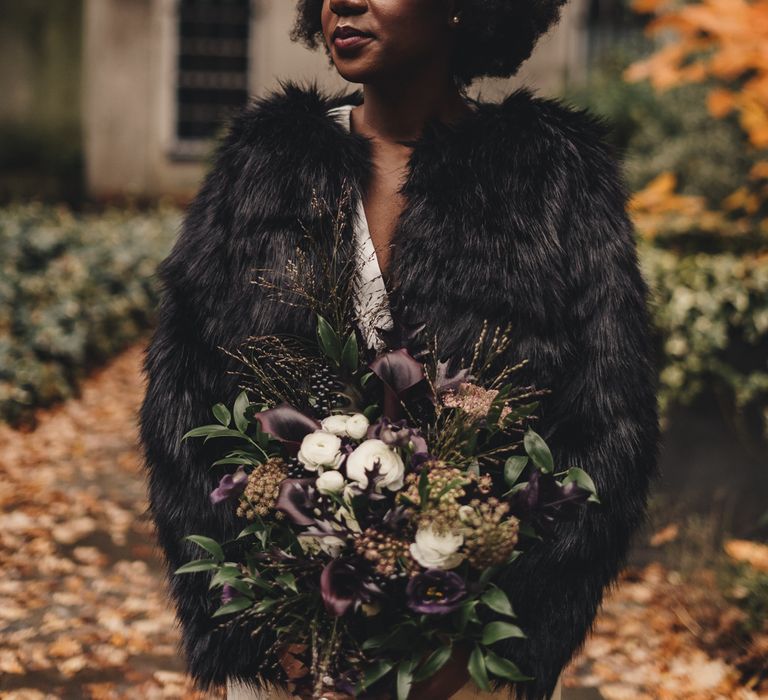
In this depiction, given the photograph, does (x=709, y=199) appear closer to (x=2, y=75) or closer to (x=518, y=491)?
(x=518, y=491)

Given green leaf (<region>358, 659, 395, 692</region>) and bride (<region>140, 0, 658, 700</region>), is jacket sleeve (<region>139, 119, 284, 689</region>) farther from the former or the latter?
green leaf (<region>358, 659, 395, 692</region>)

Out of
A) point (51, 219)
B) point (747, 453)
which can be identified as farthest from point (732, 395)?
point (51, 219)

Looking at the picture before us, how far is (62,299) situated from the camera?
701cm

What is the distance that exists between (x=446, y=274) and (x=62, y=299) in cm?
563

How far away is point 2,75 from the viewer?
50.0 feet

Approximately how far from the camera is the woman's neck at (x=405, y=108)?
210cm

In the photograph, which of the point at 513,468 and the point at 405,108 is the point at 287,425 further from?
the point at 405,108

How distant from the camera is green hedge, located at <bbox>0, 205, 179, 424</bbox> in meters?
6.42

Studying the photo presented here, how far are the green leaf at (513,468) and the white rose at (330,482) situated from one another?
→ 302 millimetres

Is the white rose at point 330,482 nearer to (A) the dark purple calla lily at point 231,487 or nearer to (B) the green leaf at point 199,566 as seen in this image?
(A) the dark purple calla lily at point 231,487

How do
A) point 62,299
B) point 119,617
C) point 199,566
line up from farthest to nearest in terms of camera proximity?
point 62,299 < point 119,617 < point 199,566

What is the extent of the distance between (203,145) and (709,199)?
8804 millimetres

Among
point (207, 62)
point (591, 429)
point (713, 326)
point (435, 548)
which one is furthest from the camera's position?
point (207, 62)

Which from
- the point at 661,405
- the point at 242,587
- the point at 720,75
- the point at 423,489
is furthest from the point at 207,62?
the point at 423,489
